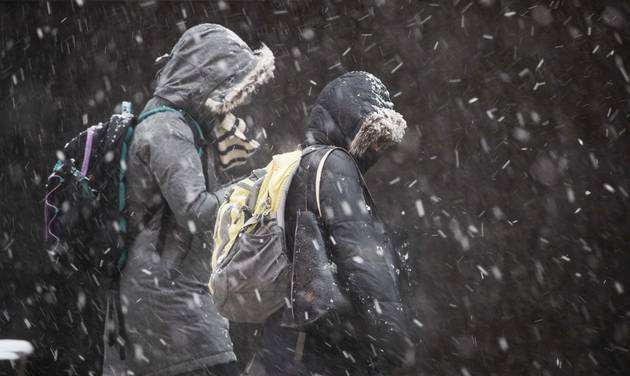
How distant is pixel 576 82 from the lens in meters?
5.11

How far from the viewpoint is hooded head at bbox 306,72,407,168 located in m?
2.92

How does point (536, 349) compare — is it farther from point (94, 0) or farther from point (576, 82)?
point (94, 0)

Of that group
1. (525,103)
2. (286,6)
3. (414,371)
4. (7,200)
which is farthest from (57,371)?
(525,103)

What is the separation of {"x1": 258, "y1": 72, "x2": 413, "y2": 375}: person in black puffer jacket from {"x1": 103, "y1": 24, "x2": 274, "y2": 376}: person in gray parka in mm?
779

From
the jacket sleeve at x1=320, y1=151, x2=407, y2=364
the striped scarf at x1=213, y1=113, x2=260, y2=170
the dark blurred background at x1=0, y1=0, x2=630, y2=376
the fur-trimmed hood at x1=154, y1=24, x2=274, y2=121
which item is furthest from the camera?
the dark blurred background at x1=0, y1=0, x2=630, y2=376

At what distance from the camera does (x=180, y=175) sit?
3512mm

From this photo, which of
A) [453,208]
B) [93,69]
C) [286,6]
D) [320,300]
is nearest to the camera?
[320,300]

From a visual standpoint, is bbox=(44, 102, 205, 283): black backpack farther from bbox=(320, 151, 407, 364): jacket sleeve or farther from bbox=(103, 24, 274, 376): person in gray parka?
bbox=(320, 151, 407, 364): jacket sleeve

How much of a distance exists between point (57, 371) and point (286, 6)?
11.5ft

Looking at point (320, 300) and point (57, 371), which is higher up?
point (320, 300)

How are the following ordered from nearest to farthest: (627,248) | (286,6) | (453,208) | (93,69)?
(627,248), (453,208), (286,6), (93,69)

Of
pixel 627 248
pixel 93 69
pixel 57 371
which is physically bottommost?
pixel 57 371

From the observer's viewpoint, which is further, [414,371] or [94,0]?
[94,0]

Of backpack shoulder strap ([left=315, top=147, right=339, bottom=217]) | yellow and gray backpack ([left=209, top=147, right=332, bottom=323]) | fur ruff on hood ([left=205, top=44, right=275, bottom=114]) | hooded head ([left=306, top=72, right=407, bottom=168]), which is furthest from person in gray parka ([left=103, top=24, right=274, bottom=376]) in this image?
backpack shoulder strap ([left=315, top=147, right=339, bottom=217])
